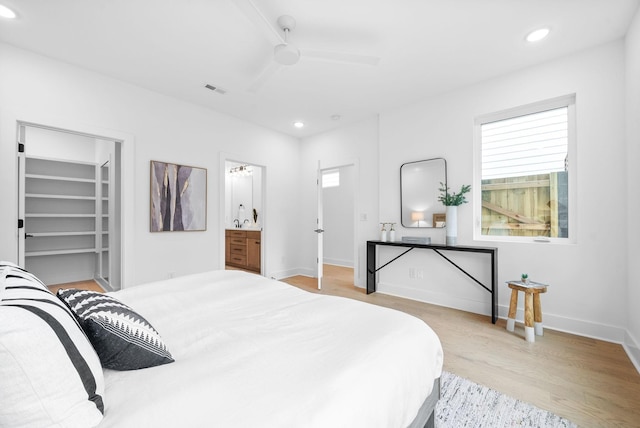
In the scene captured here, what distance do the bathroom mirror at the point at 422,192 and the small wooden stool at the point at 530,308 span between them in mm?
1116

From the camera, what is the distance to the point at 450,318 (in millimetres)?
2938

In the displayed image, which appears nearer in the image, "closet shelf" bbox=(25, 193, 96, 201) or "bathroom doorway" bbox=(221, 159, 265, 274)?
"closet shelf" bbox=(25, 193, 96, 201)

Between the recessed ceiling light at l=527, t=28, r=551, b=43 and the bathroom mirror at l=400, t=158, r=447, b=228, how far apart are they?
1375mm

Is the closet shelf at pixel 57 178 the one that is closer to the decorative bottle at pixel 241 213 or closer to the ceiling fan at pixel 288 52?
the decorative bottle at pixel 241 213

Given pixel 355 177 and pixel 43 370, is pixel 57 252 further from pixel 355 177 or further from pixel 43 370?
pixel 43 370

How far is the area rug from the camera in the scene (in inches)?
57.8

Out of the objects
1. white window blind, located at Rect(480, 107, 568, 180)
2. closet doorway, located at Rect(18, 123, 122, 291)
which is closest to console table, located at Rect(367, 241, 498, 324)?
white window blind, located at Rect(480, 107, 568, 180)

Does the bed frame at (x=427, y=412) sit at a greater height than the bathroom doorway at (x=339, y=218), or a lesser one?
lesser

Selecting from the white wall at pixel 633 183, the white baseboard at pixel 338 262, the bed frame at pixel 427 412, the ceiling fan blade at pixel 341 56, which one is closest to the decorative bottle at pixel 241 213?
the white baseboard at pixel 338 262

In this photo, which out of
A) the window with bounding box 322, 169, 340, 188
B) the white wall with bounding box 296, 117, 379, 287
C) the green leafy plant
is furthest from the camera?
the window with bounding box 322, 169, 340, 188

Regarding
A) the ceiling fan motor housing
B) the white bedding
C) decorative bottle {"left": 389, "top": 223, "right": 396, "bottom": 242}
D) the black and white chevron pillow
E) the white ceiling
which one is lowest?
the white bedding

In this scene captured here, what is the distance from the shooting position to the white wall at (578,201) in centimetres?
239

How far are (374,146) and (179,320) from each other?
3597mm

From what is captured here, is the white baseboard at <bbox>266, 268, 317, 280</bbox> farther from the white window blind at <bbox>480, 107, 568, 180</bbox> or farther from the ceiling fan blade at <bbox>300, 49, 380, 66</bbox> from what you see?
the ceiling fan blade at <bbox>300, 49, 380, 66</bbox>
